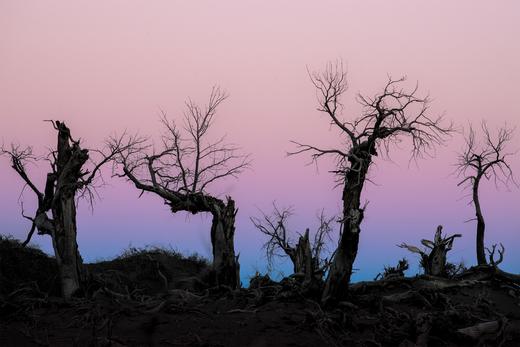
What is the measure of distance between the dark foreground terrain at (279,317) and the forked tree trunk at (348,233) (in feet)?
1.59

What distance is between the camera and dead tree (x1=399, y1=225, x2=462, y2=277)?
894 inches

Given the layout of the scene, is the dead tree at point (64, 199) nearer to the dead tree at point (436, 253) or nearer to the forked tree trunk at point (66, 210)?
the forked tree trunk at point (66, 210)

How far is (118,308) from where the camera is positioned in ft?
55.2

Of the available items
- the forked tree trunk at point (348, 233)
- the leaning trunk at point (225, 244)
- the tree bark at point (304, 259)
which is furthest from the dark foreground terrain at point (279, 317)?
the leaning trunk at point (225, 244)

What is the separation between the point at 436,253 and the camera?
2286 centimetres

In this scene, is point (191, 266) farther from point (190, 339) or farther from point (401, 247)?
point (190, 339)

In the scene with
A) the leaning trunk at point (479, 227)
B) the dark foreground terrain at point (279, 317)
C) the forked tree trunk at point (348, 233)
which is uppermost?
the leaning trunk at point (479, 227)

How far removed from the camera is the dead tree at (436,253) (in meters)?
22.7

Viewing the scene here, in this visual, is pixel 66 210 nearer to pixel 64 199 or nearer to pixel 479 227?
pixel 64 199

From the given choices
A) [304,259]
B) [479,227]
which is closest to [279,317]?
[304,259]

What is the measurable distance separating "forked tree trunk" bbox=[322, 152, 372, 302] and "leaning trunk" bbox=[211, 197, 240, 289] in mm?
6181

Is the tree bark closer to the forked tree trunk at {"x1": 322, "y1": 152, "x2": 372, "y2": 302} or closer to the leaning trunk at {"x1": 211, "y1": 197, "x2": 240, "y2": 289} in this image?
the forked tree trunk at {"x1": 322, "y1": 152, "x2": 372, "y2": 302}

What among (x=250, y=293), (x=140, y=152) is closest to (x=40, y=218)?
(x=140, y=152)

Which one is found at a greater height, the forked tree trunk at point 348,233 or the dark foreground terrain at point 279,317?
the forked tree trunk at point 348,233
